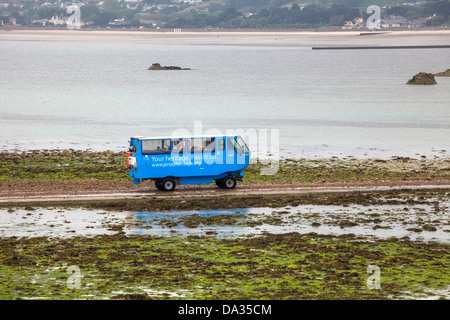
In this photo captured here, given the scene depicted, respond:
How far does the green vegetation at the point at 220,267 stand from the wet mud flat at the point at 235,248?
32 millimetres

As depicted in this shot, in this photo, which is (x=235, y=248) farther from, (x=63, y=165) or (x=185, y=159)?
(x=63, y=165)

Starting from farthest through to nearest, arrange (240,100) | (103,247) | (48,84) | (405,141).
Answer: (48,84) < (240,100) < (405,141) < (103,247)

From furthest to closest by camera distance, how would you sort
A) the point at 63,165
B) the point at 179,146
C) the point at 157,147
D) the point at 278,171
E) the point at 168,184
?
the point at 63,165, the point at 278,171, the point at 168,184, the point at 179,146, the point at 157,147

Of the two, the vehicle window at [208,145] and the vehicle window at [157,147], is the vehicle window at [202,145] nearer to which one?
the vehicle window at [208,145]

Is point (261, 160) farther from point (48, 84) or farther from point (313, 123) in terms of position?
point (48, 84)

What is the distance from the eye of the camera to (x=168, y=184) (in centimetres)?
3691

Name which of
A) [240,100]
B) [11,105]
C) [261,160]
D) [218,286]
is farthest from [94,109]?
[218,286]

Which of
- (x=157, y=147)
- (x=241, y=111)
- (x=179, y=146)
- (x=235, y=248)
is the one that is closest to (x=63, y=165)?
(x=157, y=147)

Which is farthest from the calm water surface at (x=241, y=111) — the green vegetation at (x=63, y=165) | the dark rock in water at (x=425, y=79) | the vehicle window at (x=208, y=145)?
the vehicle window at (x=208, y=145)

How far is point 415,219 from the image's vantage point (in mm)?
32094

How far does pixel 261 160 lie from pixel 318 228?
67.8 ft

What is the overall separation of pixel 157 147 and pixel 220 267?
12.4 m

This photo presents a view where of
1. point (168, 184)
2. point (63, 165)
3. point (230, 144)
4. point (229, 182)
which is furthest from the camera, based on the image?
point (63, 165)

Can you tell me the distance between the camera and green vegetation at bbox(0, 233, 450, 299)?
21969 millimetres
